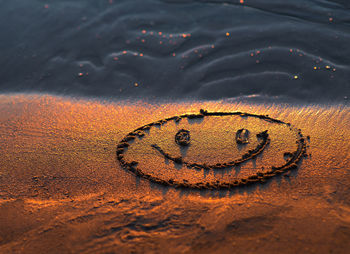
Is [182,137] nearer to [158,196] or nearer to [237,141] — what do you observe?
[237,141]

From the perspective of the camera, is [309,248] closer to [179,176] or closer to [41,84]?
[179,176]

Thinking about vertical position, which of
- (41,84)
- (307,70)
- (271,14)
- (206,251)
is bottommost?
(206,251)

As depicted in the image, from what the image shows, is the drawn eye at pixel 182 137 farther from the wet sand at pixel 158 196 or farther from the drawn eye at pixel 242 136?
the drawn eye at pixel 242 136

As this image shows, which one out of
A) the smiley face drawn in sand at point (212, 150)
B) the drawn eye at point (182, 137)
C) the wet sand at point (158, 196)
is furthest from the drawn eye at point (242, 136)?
the drawn eye at point (182, 137)

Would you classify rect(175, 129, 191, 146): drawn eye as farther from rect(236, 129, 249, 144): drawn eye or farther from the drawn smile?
rect(236, 129, 249, 144): drawn eye

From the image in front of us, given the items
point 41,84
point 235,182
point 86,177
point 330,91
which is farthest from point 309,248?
point 41,84

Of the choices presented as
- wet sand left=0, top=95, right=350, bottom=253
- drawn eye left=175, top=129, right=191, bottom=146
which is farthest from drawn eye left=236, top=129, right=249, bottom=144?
drawn eye left=175, top=129, right=191, bottom=146
